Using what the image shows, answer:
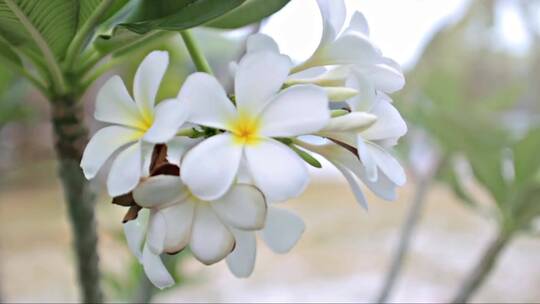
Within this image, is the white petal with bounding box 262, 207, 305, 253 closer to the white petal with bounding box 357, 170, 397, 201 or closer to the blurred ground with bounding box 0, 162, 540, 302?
the white petal with bounding box 357, 170, 397, 201

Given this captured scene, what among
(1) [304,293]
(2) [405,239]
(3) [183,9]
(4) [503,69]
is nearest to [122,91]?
(3) [183,9]

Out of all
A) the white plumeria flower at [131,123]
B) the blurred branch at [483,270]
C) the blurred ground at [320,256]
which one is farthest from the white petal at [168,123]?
the blurred ground at [320,256]

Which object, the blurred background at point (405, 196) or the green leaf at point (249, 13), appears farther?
the blurred background at point (405, 196)

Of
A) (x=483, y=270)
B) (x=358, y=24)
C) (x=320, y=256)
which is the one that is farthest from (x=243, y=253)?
(x=320, y=256)

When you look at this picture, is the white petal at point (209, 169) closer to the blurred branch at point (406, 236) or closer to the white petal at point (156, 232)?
the white petal at point (156, 232)

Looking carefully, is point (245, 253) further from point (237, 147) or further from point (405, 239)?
point (405, 239)

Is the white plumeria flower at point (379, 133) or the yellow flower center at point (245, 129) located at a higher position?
the yellow flower center at point (245, 129)

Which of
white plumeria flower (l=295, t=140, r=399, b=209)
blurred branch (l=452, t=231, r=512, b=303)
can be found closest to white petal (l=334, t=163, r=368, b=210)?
white plumeria flower (l=295, t=140, r=399, b=209)
